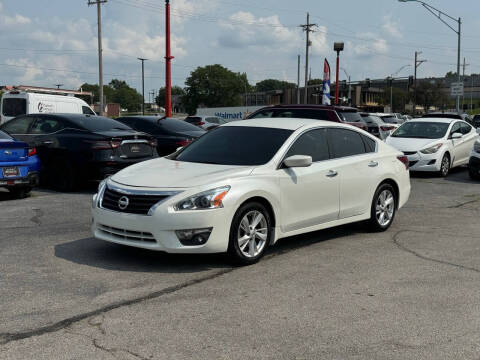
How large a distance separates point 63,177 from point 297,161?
681 cm

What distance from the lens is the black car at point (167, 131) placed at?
14484 mm

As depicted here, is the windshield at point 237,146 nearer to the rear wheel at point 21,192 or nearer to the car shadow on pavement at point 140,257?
the car shadow on pavement at point 140,257

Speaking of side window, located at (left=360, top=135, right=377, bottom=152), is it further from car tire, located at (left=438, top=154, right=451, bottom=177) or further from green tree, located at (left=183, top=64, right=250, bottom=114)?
green tree, located at (left=183, top=64, right=250, bottom=114)

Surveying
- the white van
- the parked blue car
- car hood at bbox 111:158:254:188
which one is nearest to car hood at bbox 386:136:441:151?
the parked blue car

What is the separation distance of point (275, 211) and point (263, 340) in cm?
242

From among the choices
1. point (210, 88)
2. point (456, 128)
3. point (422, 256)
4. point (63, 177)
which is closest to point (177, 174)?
point (422, 256)

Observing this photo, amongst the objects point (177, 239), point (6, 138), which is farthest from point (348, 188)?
point (6, 138)

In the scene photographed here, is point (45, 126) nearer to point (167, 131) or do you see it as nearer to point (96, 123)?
point (96, 123)

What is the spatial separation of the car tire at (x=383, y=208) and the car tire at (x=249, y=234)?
2076mm

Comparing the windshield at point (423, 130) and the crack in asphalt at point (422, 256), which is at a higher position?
the windshield at point (423, 130)

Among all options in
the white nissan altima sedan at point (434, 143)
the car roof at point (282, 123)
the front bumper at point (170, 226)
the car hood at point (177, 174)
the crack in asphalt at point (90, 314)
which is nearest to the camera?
the crack in asphalt at point (90, 314)

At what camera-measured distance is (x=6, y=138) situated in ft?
35.0

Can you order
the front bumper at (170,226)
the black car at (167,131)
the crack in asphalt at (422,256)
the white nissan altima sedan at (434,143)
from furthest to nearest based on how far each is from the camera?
the white nissan altima sedan at (434,143) < the black car at (167,131) < the crack in asphalt at (422,256) < the front bumper at (170,226)

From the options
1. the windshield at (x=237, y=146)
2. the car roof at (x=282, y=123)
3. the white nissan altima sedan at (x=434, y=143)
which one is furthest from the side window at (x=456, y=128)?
the windshield at (x=237, y=146)
